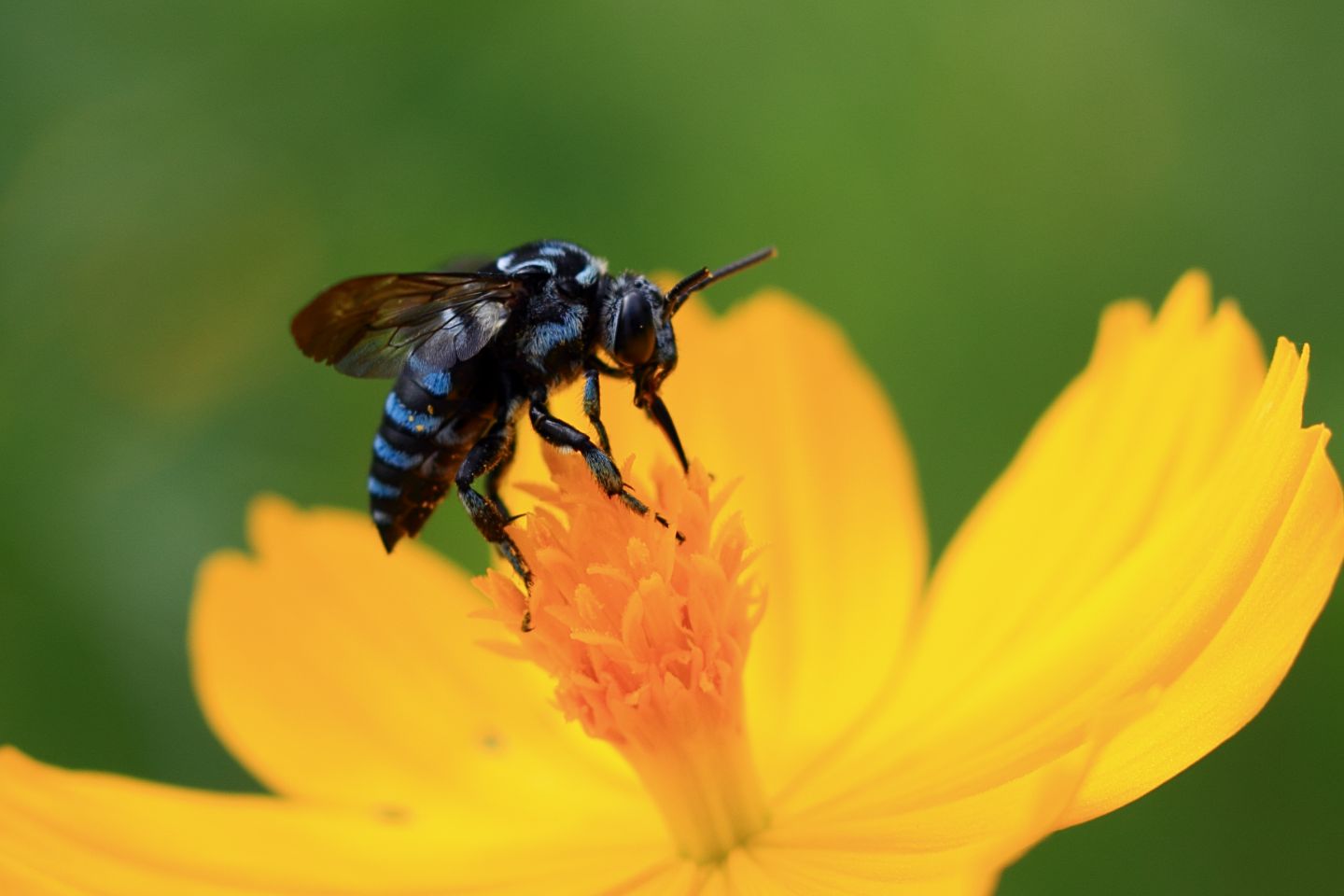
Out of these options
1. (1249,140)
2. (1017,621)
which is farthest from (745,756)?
(1249,140)

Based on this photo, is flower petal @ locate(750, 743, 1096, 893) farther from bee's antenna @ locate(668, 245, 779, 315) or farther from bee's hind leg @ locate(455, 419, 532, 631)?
bee's antenna @ locate(668, 245, 779, 315)

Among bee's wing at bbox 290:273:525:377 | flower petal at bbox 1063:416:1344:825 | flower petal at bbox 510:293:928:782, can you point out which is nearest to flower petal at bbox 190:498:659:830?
flower petal at bbox 510:293:928:782

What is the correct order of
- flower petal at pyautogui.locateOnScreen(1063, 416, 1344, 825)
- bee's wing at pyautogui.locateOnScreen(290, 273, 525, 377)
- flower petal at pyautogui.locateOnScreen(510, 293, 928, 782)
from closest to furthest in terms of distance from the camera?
flower petal at pyautogui.locateOnScreen(1063, 416, 1344, 825), bee's wing at pyautogui.locateOnScreen(290, 273, 525, 377), flower petal at pyautogui.locateOnScreen(510, 293, 928, 782)

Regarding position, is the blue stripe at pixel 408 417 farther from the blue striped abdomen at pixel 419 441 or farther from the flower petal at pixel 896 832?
the flower petal at pixel 896 832

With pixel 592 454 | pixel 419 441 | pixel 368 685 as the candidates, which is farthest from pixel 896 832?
pixel 368 685

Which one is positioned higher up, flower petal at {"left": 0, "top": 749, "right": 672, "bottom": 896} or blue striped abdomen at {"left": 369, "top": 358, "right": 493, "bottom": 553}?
blue striped abdomen at {"left": 369, "top": 358, "right": 493, "bottom": 553}

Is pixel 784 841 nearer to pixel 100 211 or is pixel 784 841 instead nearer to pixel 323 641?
pixel 323 641

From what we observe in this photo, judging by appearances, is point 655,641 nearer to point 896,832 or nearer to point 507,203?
point 896,832
